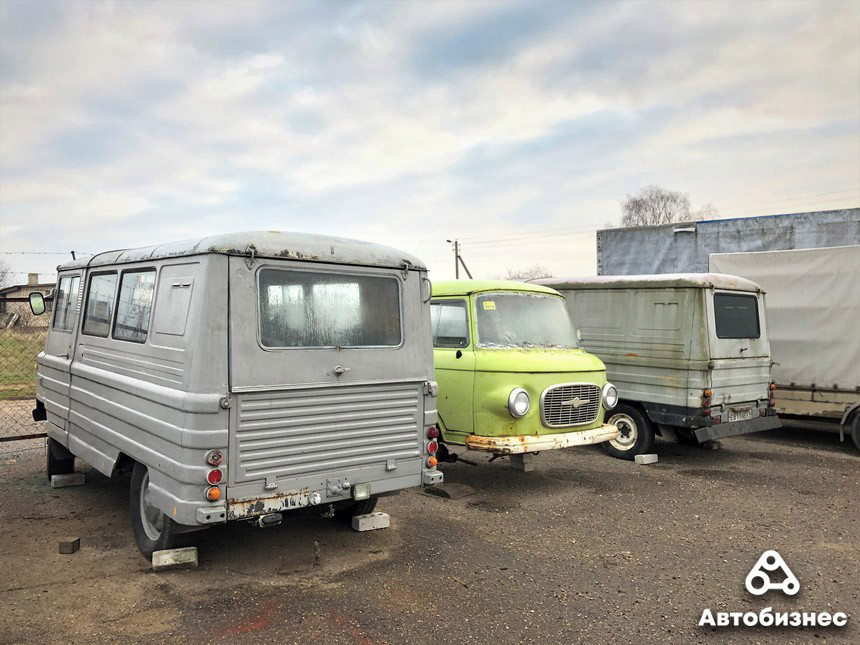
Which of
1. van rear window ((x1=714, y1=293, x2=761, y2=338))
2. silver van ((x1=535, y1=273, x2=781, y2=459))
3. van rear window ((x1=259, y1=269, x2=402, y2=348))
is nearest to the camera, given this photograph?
van rear window ((x1=259, y1=269, x2=402, y2=348))

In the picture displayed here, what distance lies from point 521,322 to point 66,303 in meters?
4.68

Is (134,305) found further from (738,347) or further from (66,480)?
(738,347)

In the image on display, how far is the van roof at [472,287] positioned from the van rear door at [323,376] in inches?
82.7

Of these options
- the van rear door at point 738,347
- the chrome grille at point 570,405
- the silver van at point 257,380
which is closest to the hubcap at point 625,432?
the van rear door at point 738,347

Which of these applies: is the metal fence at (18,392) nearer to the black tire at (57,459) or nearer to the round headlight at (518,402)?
the black tire at (57,459)

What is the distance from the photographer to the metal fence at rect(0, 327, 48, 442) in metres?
10.2

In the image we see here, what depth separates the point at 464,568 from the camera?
5070mm

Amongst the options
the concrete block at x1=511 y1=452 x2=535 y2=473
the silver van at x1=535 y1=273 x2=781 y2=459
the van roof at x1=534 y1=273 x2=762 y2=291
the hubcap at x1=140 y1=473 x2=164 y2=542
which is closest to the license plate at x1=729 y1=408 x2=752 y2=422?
the silver van at x1=535 y1=273 x2=781 y2=459

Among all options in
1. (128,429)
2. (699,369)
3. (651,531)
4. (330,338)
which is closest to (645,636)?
(651,531)

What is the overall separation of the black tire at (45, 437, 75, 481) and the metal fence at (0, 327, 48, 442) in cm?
137

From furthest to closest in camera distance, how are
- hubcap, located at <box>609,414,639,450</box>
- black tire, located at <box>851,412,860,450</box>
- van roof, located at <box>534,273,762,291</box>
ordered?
1. black tire, located at <box>851,412,860,450</box>
2. hubcap, located at <box>609,414,639,450</box>
3. van roof, located at <box>534,273,762,291</box>

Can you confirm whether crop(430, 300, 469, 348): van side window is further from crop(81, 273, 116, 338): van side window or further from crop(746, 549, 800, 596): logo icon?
crop(746, 549, 800, 596): logo icon

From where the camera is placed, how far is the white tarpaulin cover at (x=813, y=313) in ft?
31.8

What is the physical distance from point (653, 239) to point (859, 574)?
12650mm
